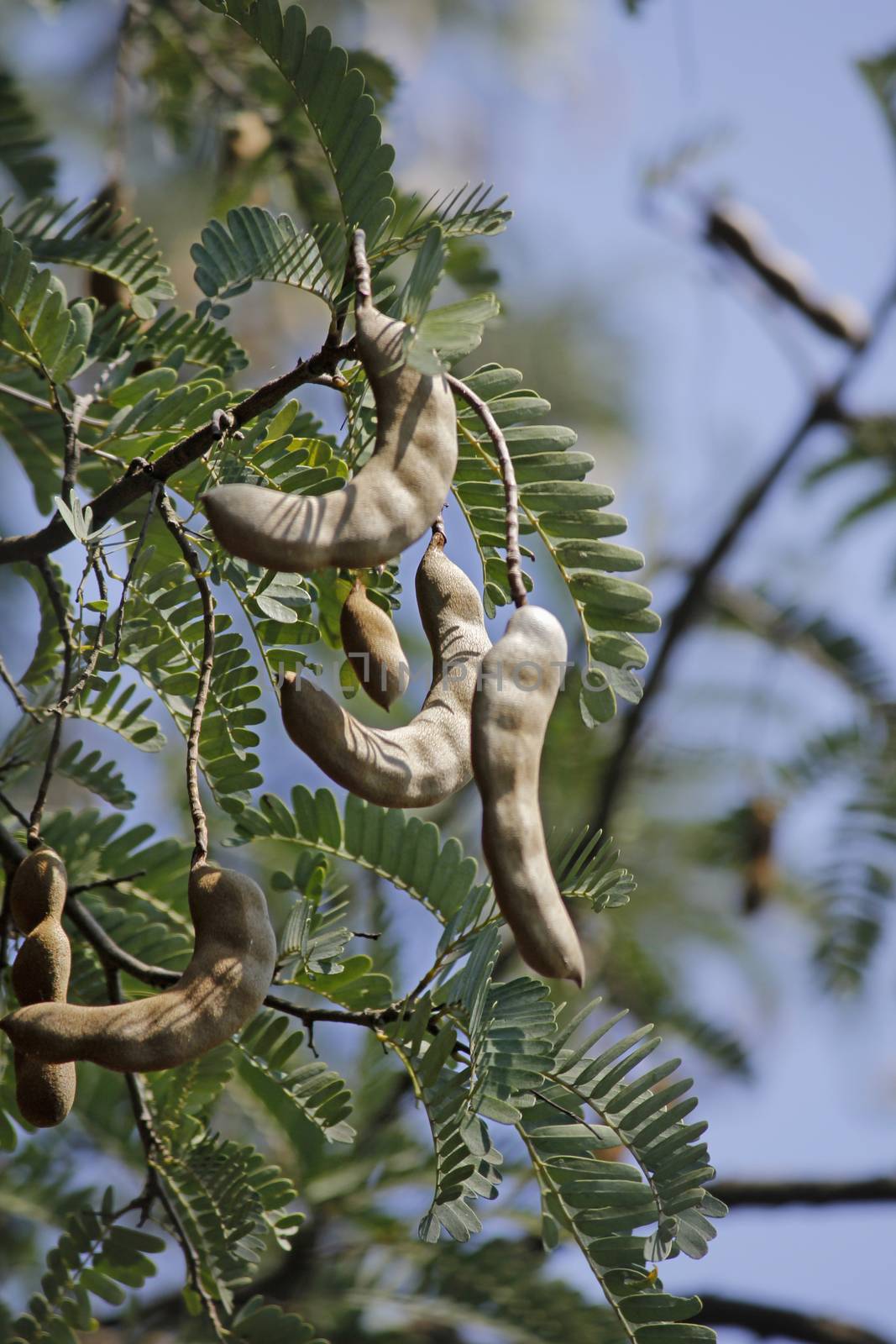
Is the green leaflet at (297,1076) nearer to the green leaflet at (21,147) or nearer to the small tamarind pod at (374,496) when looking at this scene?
the small tamarind pod at (374,496)

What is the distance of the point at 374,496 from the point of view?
74cm

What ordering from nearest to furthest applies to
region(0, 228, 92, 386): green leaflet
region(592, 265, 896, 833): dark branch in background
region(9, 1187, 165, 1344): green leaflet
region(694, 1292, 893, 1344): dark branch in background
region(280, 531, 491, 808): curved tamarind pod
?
region(280, 531, 491, 808): curved tamarind pod < region(0, 228, 92, 386): green leaflet < region(9, 1187, 165, 1344): green leaflet < region(694, 1292, 893, 1344): dark branch in background < region(592, 265, 896, 833): dark branch in background

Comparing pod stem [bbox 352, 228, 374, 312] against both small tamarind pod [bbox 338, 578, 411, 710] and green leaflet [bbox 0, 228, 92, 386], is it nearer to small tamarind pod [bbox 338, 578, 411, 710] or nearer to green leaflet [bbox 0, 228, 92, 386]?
small tamarind pod [bbox 338, 578, 411, 710]

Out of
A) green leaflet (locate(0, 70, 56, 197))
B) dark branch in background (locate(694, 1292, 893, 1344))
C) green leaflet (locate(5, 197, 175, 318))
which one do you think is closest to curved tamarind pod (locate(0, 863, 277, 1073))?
green leaflet (locate(5, 197, 175, 318))

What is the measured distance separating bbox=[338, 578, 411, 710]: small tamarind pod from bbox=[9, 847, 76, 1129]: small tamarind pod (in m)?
0.26

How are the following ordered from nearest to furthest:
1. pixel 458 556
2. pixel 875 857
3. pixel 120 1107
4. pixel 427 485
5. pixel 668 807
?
pixel 427 485 → pixel 120 1107 → pixel 458 556 → pixel 875 857 → pixel 668 807

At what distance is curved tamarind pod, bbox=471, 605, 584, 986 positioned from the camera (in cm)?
68

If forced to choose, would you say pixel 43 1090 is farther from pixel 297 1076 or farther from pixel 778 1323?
pixel 778 1323

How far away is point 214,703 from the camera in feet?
3.71

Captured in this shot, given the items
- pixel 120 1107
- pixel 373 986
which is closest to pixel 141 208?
pixel 120 1107

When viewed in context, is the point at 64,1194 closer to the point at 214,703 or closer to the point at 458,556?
the point at 214,703

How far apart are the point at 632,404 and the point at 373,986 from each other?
4574mm

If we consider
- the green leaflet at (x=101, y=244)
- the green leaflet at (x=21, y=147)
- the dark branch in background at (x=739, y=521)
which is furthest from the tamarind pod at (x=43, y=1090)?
the dark branch in background at (x=739, y=521)

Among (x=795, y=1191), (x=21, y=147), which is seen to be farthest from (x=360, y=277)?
(x=795, y=1191)
